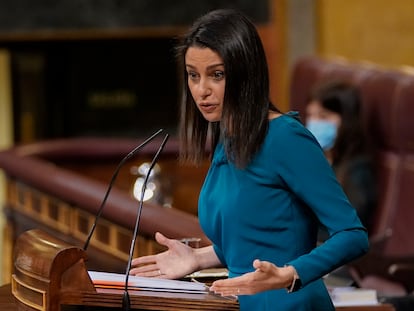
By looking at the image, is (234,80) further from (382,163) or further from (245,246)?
(382,163)

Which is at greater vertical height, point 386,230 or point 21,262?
point 21,262

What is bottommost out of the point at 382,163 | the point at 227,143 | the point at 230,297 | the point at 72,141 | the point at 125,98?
the point at 125,98

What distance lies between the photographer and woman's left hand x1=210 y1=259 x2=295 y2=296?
6.21 feet

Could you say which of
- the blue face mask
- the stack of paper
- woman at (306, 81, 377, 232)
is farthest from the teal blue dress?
the blue face mask

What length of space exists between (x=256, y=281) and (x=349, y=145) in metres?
3.16

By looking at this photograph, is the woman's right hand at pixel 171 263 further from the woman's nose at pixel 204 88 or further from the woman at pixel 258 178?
the woman's nose at pixel 204 88

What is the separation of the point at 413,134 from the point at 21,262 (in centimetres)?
307

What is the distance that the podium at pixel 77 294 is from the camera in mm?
1975

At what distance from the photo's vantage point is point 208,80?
206 centimetres

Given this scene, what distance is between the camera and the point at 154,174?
5.74 m

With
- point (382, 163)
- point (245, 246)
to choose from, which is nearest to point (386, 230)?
point (382, 163)

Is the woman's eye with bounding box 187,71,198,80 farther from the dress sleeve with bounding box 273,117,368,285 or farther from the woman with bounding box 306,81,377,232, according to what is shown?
the woman with bounding box 306,81,377,232

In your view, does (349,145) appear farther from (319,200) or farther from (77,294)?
(77,294)

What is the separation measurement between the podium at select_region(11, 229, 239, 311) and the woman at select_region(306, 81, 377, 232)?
302 cm
